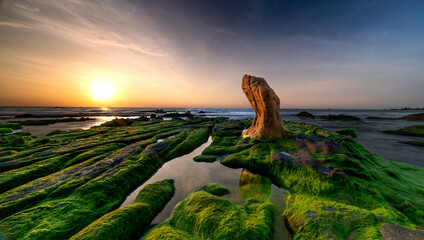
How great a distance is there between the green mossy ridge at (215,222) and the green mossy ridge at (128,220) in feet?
1.82

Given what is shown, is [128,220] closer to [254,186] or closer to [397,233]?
[254,186]

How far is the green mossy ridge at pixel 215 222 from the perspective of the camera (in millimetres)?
3701

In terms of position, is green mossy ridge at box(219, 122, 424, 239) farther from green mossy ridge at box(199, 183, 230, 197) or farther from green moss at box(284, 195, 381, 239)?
green mossy ridge at box(199, 183, 230, 197)

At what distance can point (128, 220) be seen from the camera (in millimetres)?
4168

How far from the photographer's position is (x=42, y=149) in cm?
1040

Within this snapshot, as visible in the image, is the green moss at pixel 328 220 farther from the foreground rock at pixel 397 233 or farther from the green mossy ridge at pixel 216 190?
the green mossy ridge at pixel 216 190

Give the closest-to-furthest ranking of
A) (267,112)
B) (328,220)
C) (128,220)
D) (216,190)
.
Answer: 1. (328,220)
2. (128,220)
3. (216,190)
4. (267,112)

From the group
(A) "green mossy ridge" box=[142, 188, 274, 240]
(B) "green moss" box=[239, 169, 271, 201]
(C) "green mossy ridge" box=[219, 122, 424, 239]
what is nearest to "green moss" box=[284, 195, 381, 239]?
(C) "green mossy ridge" box=[219, 122, 424, 239]

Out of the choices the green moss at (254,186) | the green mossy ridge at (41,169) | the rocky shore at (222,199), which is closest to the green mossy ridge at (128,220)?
the rocky shore at (222,199)

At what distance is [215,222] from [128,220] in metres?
2.61

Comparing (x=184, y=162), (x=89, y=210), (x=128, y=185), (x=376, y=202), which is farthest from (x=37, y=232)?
(x=376, y=202)

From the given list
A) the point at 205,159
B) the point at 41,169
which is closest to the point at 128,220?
the point at 205,159

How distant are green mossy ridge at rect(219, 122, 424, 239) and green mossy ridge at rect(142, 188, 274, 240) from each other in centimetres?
97

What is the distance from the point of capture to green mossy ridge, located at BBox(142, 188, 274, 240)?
12.1 ft
